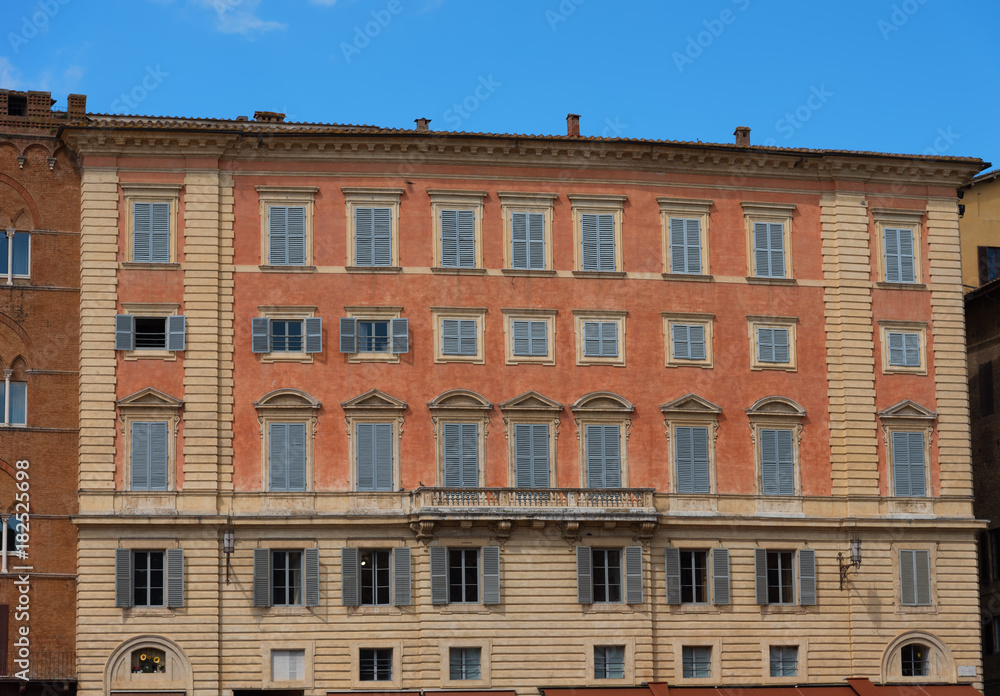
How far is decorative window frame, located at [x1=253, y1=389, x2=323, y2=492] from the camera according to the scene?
176 ft

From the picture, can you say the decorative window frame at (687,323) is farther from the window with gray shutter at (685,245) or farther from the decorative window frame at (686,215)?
the window with gray shutter at (685,245)

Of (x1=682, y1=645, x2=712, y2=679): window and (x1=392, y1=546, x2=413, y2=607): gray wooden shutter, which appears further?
(x1=682, y1=645, x2=712, y2=679): window

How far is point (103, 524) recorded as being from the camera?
52.0m

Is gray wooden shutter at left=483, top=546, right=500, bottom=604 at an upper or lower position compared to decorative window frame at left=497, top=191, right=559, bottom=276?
lower

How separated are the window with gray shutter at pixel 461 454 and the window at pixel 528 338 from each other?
2978 mm

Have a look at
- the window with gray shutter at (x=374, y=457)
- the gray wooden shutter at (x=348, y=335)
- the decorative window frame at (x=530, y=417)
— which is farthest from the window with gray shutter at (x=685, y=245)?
the window with gray shutter at (x=374, y=457)

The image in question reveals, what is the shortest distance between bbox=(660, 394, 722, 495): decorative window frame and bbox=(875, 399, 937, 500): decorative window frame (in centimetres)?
614

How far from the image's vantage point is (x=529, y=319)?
5584 centimetres

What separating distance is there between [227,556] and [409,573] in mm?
6001

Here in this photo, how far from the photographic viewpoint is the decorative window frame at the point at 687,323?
56500mm

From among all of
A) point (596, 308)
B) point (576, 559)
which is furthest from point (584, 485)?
point (596, 308)

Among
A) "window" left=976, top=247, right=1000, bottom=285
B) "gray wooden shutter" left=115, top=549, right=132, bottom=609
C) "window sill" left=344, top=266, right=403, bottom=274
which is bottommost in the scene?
"gray wooden shutter" left=115, top=549, right=132, bottom=609

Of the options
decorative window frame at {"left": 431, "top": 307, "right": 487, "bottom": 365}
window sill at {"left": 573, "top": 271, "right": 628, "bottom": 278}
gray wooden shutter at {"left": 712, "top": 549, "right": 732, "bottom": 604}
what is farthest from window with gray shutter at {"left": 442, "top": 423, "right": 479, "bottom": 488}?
gray wooden shutter at {"left": 712, "top": 549, "right": 732, "bottom": 604}

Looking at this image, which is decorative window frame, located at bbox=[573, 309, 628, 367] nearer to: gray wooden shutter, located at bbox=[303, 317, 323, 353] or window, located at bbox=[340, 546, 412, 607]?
gray wooden shutter, located at bbox=[303, 317, 323, 353]
